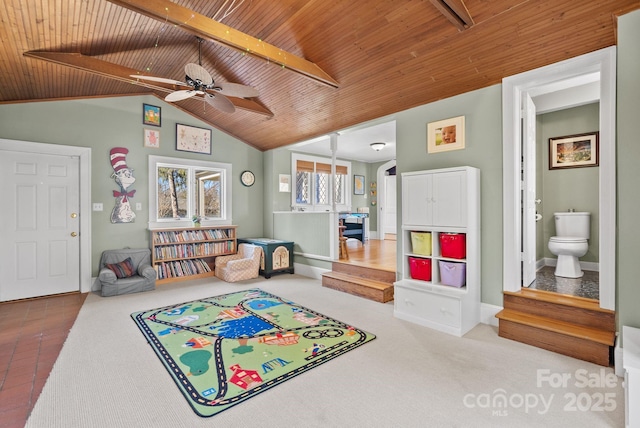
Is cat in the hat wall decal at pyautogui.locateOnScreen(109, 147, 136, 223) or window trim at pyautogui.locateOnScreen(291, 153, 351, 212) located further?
window trim at pyautogui.locateOnScreen(291, 153, 351, 212)

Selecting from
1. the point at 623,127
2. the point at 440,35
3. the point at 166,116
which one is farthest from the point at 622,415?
the point at 166,116

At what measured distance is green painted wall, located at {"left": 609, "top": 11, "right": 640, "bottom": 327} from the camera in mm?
2299

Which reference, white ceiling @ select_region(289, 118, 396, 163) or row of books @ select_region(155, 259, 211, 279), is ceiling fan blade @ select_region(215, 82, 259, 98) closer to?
white ceiling @ select_region(289, 118, 396, 163)

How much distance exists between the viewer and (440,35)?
2.82m

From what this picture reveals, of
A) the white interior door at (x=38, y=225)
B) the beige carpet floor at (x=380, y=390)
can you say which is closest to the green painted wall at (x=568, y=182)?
the beige carpet floor at (x=380, y=390)

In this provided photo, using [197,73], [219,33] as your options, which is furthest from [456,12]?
[197,73]

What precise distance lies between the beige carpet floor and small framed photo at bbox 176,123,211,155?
3.68 meters

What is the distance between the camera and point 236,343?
9.44 ft

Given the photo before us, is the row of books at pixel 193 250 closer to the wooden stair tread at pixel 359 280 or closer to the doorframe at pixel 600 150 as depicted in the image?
the wooden stair tread at pixel 359 280

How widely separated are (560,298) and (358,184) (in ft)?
21.3

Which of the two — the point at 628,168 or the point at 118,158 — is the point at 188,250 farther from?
the point at 628,168

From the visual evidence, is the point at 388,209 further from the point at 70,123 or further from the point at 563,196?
A: the point at 70,123

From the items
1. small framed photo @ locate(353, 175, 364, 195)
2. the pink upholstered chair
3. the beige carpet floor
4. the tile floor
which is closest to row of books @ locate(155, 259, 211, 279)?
the pink upholstered chair

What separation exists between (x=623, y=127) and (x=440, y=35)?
1.65 metres
